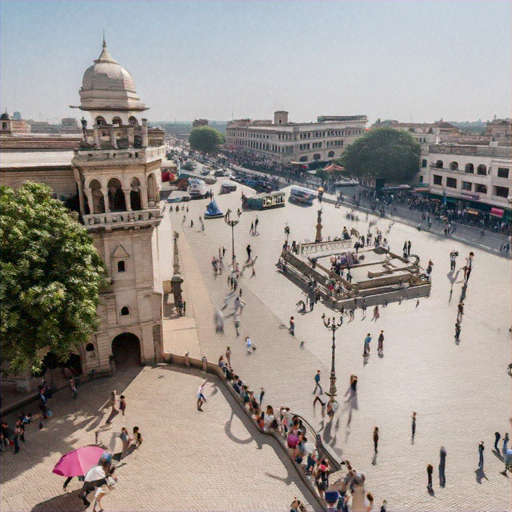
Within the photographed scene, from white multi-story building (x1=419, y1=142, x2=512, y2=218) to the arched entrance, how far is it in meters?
41.1

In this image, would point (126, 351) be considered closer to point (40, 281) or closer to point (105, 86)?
point (40, 281)

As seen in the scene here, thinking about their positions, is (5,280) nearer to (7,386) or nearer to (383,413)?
(7,386)

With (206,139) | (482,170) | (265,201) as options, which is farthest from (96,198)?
(206,139)

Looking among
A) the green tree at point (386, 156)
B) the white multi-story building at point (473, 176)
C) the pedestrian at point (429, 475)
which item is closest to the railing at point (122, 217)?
the pedestrian at point (429, 475)

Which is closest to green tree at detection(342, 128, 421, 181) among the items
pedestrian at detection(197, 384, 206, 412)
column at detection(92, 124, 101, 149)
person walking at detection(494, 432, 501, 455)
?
column at detection(92, 124, 101, 149)

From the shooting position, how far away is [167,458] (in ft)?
55.8

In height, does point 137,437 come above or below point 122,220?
below

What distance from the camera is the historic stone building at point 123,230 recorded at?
21.1 meters

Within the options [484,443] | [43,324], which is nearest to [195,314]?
[43,324]

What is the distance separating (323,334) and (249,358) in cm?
506

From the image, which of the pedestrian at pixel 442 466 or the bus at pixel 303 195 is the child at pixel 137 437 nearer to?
the pedestrian at pixel 442 466

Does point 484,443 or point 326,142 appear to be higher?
point 326,142

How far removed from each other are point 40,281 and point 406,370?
17.0 m

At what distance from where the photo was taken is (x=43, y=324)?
55.4 feet
